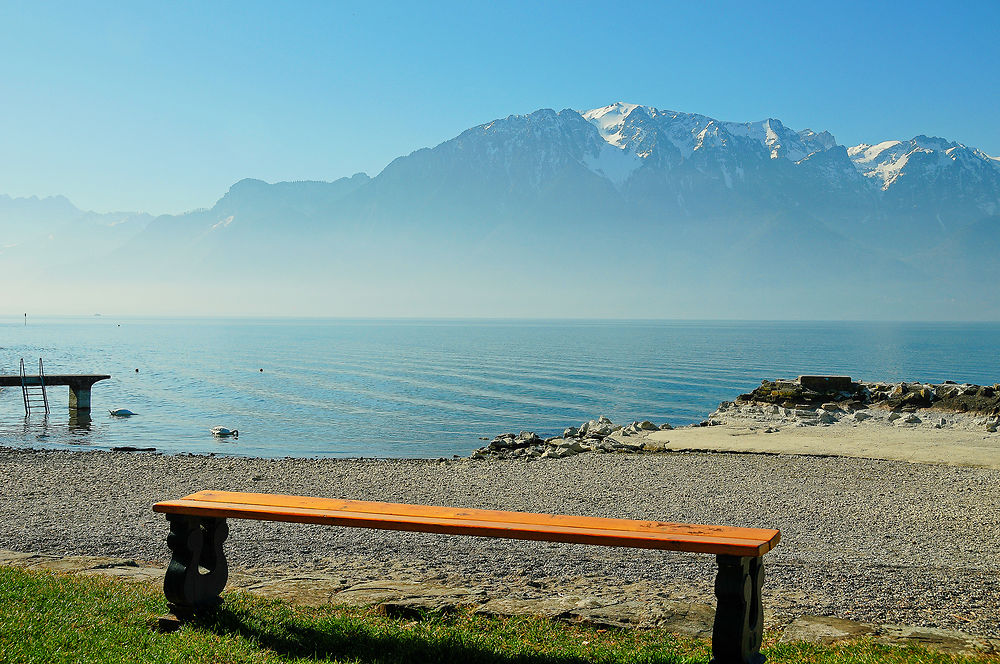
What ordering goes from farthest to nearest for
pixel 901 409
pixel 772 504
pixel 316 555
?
pixel 901 409, pixel 772 504, pixel 316 555

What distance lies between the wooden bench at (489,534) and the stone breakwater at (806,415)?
14.8 metres

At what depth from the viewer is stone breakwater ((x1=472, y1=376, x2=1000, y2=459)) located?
22.5 metres

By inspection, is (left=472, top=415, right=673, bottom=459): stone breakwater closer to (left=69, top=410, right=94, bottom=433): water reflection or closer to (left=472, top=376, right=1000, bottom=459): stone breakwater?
(left=472, top=376, right=1000, bottom=459): stone breakwater

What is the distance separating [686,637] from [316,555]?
4.61 meters

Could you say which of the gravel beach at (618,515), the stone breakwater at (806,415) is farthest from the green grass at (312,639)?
the stone breakwater at (806,415)

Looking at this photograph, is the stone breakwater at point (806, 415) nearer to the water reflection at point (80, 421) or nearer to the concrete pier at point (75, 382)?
the water reflection at point (80, 421)

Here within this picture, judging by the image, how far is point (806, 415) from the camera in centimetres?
3045

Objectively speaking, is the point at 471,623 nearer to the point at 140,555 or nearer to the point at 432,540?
the point at 432,540

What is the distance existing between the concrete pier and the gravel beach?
67.2 feet

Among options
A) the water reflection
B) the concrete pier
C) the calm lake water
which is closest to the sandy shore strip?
the calm lake water

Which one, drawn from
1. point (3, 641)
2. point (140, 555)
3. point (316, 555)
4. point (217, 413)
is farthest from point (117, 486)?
point (217, 413)

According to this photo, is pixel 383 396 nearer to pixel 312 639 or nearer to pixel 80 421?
pixel 80 421

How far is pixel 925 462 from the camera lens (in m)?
15.9

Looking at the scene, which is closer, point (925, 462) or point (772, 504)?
point (772, 504)
